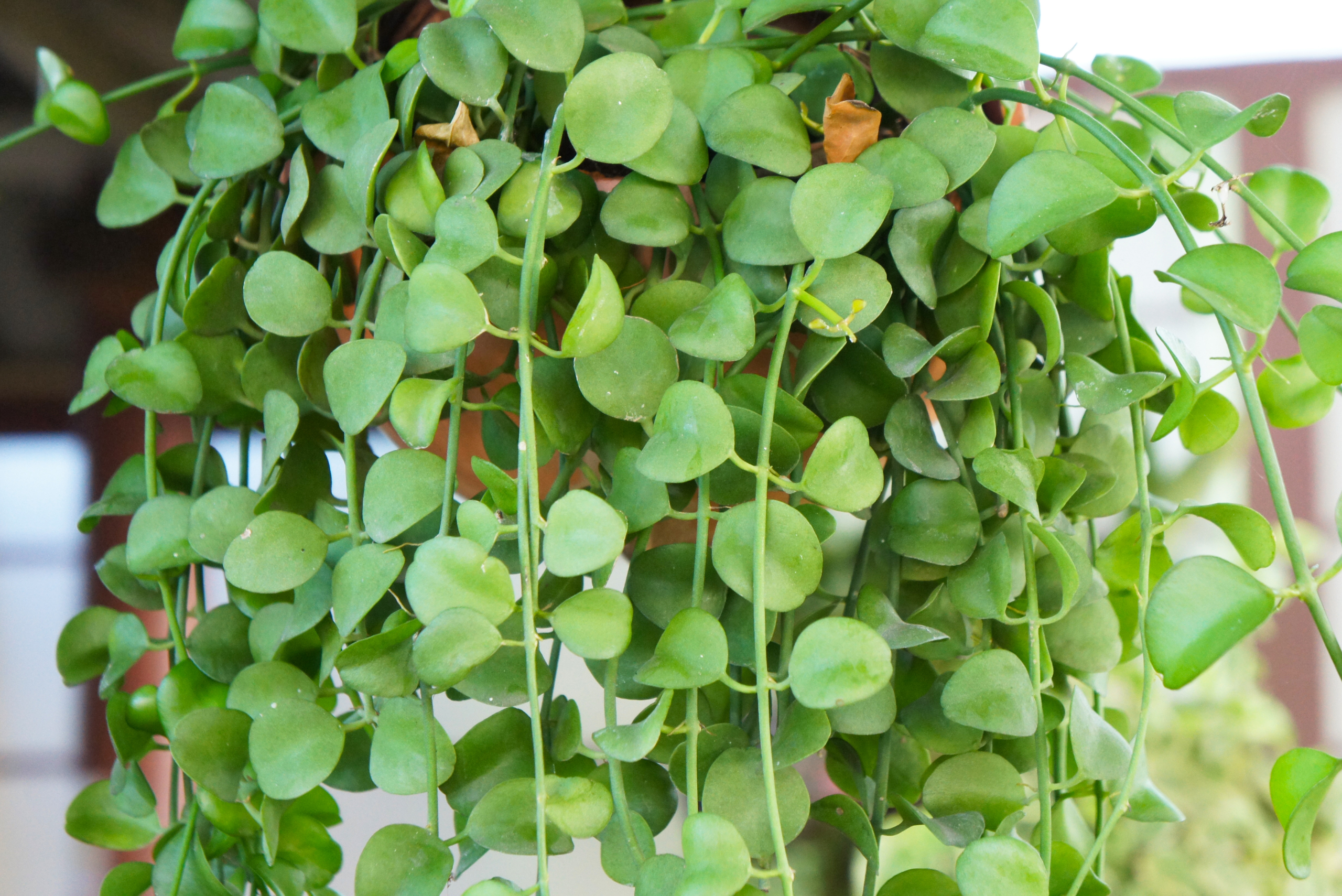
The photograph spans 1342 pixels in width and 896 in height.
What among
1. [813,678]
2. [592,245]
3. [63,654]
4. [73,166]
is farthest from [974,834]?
[73,166]

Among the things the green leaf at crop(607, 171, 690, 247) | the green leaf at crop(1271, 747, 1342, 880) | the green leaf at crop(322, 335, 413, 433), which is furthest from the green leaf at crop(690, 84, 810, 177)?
the green leaf at crop(1271, 747, 1342, 880)

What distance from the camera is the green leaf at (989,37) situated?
11.5 inches

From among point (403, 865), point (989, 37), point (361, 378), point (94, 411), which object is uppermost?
point (989, 37)

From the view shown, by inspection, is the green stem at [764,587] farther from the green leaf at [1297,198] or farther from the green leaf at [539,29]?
the green leaf at [1297,198]

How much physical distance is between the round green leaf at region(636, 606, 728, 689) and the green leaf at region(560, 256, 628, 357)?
3.2 inches

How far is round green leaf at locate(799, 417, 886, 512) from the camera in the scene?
28 centimetres

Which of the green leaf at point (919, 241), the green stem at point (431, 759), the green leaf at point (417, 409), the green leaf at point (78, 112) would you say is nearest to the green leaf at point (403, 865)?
the green stem at point (431, 759)

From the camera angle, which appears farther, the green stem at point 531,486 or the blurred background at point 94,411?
the blurred background at point 94,411

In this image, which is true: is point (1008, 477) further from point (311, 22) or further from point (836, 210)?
point (311, 22)

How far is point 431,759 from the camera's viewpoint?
0.30 meters

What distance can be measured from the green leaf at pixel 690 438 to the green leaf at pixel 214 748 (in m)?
0.19

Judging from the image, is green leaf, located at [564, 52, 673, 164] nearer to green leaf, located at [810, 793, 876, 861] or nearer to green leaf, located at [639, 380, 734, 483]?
green leaf, located at [639, 380, 734, 483]

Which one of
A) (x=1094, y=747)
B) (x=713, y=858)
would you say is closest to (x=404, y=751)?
(x=713, y=858)

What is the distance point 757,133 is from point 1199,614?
7.6 inches
